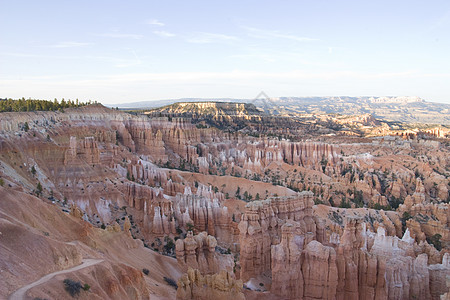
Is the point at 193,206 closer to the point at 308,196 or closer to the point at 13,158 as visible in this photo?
the point at 308,196

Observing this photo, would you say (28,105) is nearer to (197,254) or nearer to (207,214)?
(207,214)

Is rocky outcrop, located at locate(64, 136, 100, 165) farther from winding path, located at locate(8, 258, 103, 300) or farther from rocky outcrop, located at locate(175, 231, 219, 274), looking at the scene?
winding path, located at locate(8, 258, 103, 300)

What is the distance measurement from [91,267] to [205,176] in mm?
40657

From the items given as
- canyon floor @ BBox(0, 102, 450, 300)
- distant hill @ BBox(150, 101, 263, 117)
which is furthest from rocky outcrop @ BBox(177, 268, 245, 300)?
distant hill @ BBox(150, 101, 263, 117)

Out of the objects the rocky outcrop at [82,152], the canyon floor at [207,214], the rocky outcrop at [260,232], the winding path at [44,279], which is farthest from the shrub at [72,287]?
the rocky outcrop at [82,152]

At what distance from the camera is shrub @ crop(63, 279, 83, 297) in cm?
1294

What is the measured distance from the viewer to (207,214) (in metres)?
39.1

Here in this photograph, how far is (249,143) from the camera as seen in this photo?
255ft

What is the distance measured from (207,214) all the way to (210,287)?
68.6 feet

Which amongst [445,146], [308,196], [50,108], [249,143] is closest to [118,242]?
[308,196]

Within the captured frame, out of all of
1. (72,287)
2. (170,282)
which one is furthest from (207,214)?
(72,287)

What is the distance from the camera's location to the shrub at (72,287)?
1294 centimetres

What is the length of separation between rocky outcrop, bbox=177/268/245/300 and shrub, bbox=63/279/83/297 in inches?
241

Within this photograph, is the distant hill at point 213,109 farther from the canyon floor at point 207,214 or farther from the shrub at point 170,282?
the shrub at point 170,282
